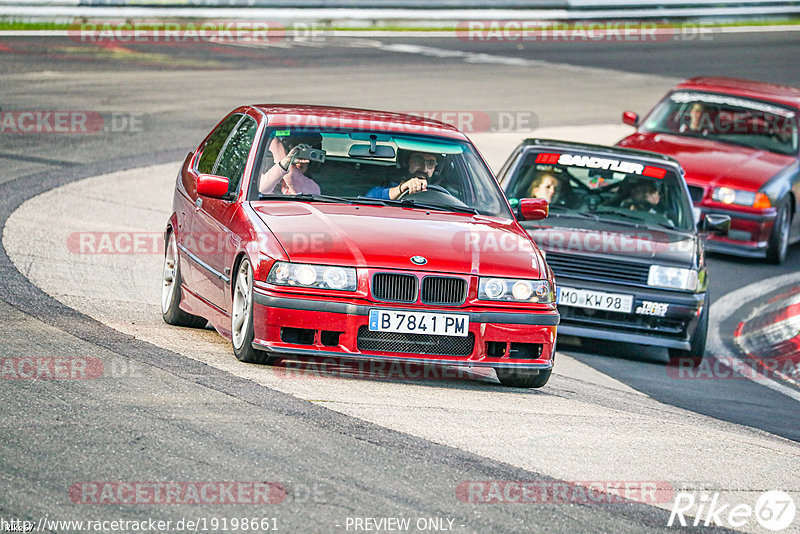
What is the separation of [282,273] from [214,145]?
95.7 inches

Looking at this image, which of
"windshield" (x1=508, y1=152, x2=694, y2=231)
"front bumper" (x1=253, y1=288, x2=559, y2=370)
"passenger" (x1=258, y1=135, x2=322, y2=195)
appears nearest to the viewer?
"front bumper" (x1=253, y1=288, x2=559, y2=370)

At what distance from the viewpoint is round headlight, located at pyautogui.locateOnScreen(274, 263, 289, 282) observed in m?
7.23

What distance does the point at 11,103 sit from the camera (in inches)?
707

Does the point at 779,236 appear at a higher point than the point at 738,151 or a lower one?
lower

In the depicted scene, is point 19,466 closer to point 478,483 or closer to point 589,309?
point 478,483

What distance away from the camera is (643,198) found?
11531mm

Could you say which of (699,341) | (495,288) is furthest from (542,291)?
(699,341)

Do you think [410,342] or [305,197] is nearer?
[410,342]

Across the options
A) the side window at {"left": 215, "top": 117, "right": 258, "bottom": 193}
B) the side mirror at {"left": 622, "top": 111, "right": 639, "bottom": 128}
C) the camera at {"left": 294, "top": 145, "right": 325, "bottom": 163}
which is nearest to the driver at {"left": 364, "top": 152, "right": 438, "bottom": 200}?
the camera at {"left": 294, "top": 145, "right": 325, "bottom": 163}

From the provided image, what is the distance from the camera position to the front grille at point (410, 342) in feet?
23.8

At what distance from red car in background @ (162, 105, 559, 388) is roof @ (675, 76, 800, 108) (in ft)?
27.3

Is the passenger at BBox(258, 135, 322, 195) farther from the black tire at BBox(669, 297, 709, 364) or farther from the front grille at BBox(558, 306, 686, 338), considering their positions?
the black tire at BBox(669, 297, 709, 364)
